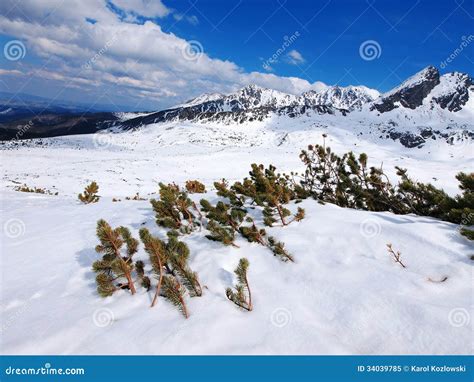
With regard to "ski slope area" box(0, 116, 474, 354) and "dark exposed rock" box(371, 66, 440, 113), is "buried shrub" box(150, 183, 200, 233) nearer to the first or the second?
"ski slope area" box(0, 116, 474, 354)

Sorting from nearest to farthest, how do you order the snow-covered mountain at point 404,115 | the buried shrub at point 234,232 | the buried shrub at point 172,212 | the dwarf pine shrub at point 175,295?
1. the dwarf pine shrub at point 175,295
2. the buried shrub at point 234,232
3. the buried shrub at point 172,212
4. the snow-covered mountain at point 404,115

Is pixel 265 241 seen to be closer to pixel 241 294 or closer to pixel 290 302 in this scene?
pixel 290 302

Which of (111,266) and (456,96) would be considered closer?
(111,266)

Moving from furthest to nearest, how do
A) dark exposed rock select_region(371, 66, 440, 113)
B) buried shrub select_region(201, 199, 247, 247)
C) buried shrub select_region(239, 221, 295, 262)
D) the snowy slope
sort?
dark exposed rock select_region(371, 66, 440, 113), buried shrub select_region(201, 199, 247, 247), buried shrub select_region(239, 221, 295, 262), the snowy slope

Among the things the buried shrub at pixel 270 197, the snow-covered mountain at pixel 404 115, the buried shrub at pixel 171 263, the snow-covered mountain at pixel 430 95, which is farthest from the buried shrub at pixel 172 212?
the snow-covered mountain at pixel 430 95

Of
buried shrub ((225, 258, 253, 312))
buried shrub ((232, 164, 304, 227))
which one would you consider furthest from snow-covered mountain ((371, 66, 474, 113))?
buried shrub ((225, 258, 253, 312))

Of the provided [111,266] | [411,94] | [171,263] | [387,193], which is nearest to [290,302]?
[171,263]

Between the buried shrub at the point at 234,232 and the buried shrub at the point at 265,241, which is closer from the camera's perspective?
the buried shrub at the point at 265,241

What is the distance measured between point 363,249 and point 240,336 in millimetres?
2563

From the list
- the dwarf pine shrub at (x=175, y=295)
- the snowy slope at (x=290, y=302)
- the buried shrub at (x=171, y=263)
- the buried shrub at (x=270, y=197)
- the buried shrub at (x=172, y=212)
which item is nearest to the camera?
the snowy slope at (x=290, y=302)

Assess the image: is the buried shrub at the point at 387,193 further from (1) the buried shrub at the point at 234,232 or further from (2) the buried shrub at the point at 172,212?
(2) the buried shrub at the point at 172,212

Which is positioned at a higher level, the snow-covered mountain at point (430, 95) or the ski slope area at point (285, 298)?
the snow-covered mountain at point (430, 95)
